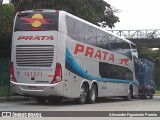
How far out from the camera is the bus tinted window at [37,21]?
1897 cm

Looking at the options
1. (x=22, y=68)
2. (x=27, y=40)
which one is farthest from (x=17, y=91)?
(x=27, y=40)

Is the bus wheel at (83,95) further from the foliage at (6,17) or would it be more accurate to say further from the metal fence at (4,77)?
the foliage at (6,17)

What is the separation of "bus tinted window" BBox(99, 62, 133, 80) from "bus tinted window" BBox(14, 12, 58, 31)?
5041 millimetres

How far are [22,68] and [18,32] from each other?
1655mm

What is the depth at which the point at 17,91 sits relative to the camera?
63.0 feet

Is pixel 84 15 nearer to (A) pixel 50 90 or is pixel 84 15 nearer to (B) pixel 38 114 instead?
(A) pixel 50 90

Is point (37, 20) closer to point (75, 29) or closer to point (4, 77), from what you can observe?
point (75, 29)

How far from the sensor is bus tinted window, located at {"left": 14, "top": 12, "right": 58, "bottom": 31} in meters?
19.0

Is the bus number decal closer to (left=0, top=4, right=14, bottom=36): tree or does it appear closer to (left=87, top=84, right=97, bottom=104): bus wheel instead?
(left=87, top=84, right=97, bottom=104): bus wheel

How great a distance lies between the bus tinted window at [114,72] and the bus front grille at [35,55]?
4.93 metres

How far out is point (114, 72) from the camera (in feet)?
83.9

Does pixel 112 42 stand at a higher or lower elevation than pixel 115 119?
higher

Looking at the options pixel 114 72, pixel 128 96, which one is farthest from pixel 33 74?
pixel 128 96

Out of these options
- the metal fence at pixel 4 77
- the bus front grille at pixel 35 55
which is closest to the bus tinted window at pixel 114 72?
the bus front grille at pixel 35 55
